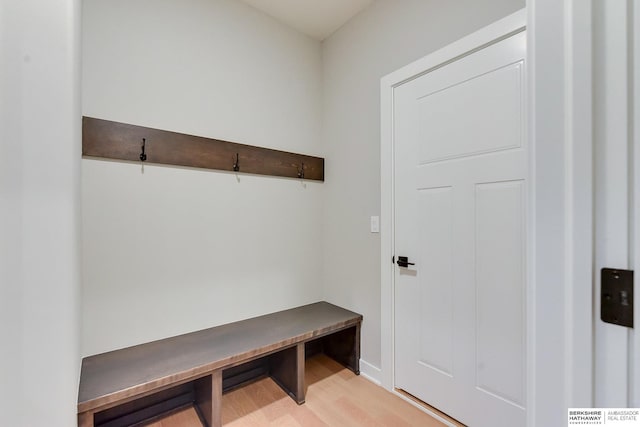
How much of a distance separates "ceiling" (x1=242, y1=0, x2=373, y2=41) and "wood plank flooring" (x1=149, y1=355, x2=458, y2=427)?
2.77 meters

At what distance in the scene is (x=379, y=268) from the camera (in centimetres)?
206

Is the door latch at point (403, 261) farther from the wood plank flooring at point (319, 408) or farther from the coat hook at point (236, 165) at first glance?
the coat hook at point (236, 165)

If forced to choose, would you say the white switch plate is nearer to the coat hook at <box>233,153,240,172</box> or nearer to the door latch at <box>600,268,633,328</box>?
the coat hook at <box>233,153,240,172</box>

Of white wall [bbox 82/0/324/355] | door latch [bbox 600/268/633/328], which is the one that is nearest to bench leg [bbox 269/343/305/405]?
white wall [bbox 82/0/324/355]

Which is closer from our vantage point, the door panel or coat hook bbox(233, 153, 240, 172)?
the door panel

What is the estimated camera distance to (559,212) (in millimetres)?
596

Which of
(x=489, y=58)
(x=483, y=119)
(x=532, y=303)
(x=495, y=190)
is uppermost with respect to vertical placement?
(x=489, y=58)

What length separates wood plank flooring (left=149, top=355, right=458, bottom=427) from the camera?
1.64 meters

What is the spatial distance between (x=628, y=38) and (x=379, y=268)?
170 centimetres

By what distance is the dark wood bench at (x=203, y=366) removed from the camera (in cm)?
131

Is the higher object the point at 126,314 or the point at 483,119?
the point at 483,119

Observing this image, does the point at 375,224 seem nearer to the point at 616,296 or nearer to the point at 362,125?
the point at 362,125

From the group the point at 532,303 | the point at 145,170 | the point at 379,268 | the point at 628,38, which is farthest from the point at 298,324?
the point at 628,38

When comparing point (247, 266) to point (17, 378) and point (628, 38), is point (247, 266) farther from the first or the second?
point (628, 38)
